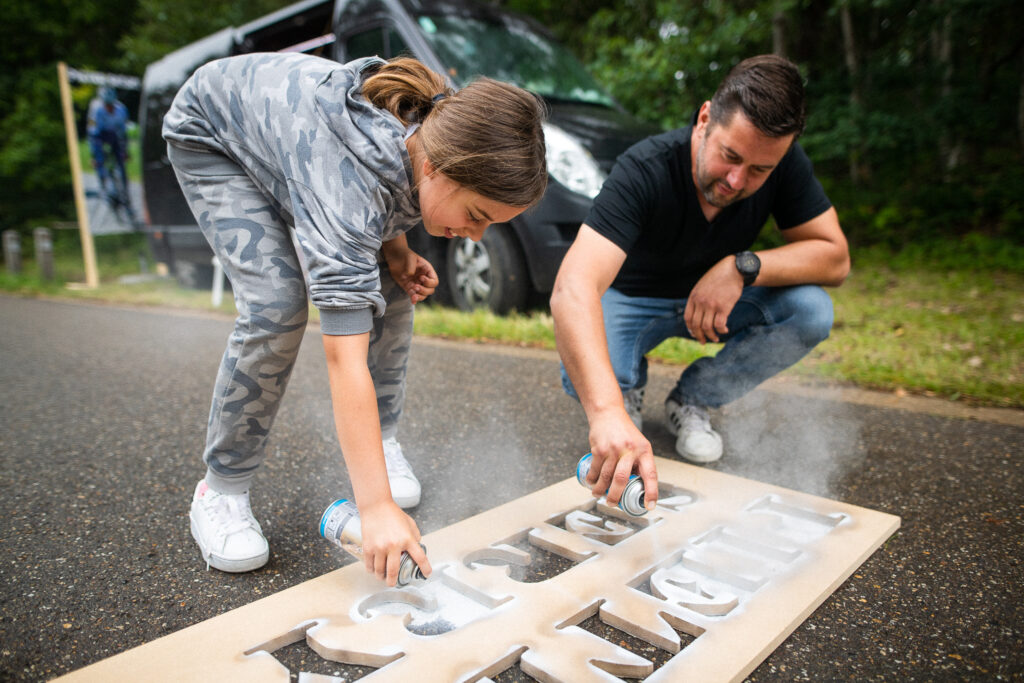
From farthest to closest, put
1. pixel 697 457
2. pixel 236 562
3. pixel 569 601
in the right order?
pixel 697 457 → pixel 236 562 → pixel 569 601

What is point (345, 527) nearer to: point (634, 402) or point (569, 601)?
point (569, 601)

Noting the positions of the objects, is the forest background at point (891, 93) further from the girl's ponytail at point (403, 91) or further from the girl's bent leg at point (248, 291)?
the girl's bent leg at point (248, 291)

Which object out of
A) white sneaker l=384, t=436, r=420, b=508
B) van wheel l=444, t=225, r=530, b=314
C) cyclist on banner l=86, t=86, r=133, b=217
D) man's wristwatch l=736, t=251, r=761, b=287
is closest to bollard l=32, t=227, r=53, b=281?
cyclist on banner l=86, t=86, r=133, b=217

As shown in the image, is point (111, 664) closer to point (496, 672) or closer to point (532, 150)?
point (496, 672)

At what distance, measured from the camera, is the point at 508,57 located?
437 centimetres

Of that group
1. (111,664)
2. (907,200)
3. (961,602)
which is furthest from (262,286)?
(907,200)

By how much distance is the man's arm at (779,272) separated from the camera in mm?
2059

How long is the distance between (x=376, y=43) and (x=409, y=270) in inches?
127

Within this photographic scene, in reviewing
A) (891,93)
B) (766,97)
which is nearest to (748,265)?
(766,97)

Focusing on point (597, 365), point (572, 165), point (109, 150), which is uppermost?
point (109, 150)

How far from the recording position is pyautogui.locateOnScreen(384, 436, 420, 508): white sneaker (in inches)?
72.7

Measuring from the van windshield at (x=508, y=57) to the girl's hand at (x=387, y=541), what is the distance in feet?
10.9

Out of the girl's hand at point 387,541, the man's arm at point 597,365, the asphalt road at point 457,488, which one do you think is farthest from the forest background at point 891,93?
the girl's hand at point 387,541

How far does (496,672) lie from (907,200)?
6854mm
